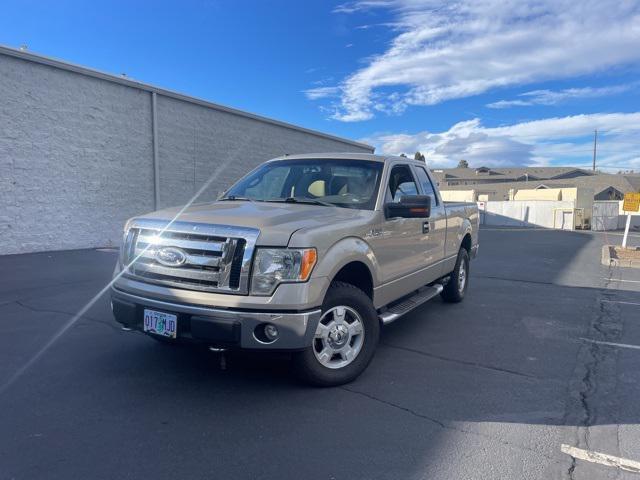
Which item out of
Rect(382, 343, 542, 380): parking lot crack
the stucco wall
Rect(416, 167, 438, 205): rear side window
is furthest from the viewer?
the stucco wall

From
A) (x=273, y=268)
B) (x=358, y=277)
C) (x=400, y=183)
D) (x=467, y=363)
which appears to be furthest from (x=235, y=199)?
(x=467, y=363)

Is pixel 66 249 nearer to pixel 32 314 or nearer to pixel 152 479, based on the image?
pixel 32 314

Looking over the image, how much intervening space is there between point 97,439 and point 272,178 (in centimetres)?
319

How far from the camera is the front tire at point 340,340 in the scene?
12.4 feet

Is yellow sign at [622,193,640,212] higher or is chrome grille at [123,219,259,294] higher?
yellow sign at [622,193,640,212]

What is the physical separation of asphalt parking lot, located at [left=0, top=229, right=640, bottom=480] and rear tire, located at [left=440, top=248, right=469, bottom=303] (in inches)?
37.5

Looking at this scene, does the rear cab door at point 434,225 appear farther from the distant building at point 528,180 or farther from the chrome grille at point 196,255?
the distant building at point 528,180

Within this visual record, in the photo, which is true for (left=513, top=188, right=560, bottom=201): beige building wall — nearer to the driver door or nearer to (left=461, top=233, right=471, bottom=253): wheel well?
(left=461, top=233, right=471, bottom=253): wheel well

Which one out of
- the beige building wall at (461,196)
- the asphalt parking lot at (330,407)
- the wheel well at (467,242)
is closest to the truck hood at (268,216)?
the asphalt parking lot at (330,407)

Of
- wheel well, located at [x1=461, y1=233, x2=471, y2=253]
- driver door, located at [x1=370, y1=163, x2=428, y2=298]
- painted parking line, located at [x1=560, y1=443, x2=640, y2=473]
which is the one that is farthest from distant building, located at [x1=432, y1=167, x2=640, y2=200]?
painted parking line, located at [x1=560, y1=443, x2=640, y2=473]

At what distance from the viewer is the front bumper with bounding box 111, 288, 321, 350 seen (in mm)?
3355

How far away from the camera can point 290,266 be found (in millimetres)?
3447

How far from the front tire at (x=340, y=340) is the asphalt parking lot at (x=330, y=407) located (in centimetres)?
15

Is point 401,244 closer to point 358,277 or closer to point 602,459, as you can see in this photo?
point 358,277
